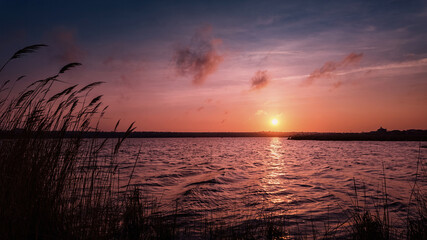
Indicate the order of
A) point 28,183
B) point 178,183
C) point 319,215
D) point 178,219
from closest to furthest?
1. point 28,183
2. point 178,219
3. point 319,215
4. point 178,183

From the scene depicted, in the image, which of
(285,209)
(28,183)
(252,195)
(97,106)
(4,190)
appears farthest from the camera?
(252,195)

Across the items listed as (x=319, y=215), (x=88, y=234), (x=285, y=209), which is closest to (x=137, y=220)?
(x=88, y=234)

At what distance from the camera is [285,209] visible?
9.03m

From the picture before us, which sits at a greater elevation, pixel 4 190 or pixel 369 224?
pixel 4 190

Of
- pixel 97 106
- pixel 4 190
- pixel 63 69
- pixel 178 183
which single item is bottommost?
pixel 178 183

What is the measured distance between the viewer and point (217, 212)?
8.56 metres

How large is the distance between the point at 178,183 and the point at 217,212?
6158 millimetres

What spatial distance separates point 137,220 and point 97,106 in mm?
3268

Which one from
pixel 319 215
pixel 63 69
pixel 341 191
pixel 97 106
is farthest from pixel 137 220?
pixel 341 191

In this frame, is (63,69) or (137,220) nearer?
(63,69)

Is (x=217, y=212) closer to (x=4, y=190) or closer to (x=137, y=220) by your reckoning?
(x=137, y=220)

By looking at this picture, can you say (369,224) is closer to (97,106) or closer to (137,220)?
(137,220)

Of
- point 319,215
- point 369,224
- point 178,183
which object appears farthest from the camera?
point 178,183

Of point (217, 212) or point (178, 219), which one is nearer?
point (178, 219)
